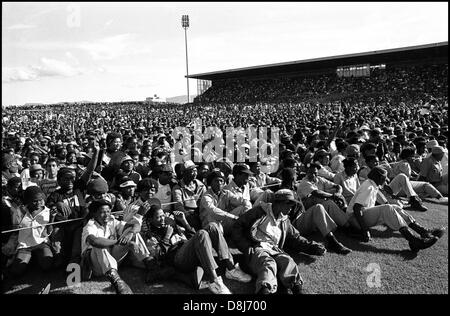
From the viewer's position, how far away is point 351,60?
3825 cm

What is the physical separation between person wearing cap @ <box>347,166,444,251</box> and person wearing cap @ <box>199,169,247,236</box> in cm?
161

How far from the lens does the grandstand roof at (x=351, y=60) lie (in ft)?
110

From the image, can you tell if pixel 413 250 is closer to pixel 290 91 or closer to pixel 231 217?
pixel 231 217

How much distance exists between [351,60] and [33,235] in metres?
39.0

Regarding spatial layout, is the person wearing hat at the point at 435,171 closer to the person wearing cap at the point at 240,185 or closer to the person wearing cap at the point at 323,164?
the person wearing cap at the point at 323,164

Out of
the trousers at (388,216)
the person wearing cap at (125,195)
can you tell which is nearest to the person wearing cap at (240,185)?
the person wearing cap at (125,195)

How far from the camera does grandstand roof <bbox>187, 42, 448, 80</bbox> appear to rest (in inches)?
1318

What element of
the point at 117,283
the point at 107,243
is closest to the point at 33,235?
the point at 107,243

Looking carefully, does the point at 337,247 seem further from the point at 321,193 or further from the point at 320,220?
the point at 321,193

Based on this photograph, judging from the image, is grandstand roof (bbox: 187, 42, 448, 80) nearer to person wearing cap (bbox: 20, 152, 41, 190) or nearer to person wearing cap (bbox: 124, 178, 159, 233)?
person wearing cap (bbox: 20, 152, 41, 190)

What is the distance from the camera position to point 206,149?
10.2 m

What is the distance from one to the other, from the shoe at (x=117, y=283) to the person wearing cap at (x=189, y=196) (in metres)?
1.32

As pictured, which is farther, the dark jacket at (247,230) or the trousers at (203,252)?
the dark jacket at (247,230)

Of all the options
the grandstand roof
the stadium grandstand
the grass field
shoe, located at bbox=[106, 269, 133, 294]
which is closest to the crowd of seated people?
shoe, located at bbox=[106, 269, 133, 294]
